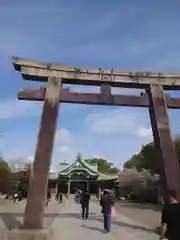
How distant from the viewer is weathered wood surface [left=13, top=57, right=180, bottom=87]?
15.1m

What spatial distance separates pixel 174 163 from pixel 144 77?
3.54 metres

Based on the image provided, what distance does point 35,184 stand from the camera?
1362cm

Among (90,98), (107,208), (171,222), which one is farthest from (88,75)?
(171,222)

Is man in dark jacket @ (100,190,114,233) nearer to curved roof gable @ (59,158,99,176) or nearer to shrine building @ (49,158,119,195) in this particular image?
shrine building @ (49,158,119,195)

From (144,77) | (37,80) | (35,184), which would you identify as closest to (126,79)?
(144,77)

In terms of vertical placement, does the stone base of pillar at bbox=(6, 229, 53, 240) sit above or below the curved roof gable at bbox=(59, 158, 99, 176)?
below

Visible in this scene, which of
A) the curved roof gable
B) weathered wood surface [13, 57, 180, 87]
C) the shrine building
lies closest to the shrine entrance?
weathered wood surface [13, 57, 180, 87]

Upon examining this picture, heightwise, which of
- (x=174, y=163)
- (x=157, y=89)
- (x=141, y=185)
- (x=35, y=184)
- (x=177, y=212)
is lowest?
(x=177, y=212)

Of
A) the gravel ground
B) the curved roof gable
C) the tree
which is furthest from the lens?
the curved roof gable

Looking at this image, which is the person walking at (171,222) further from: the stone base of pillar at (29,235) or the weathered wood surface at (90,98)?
the weathered wood surface at (90,98)

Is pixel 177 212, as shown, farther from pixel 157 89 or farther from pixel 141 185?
→ pixel 141 185

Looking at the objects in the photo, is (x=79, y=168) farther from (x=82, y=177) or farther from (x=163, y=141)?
(x=163, y=141)

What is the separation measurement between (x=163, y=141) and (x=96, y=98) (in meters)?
2.96

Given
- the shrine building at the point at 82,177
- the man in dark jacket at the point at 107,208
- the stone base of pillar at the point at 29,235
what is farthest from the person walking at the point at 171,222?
the shrine building at the point at 82,177
